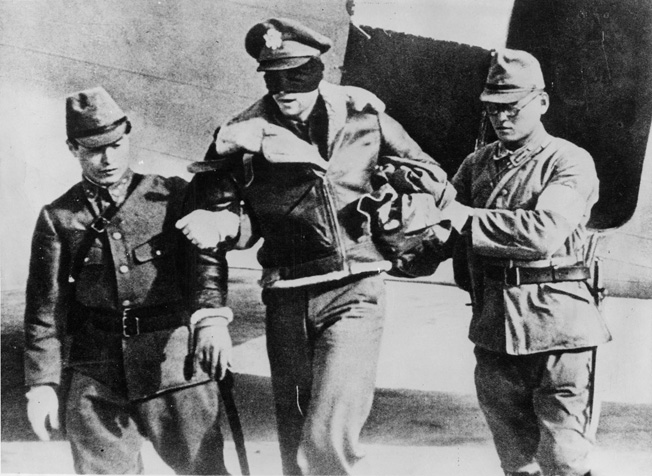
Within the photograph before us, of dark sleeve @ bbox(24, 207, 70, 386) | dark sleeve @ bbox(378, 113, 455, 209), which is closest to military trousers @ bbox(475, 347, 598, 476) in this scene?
dark sleeve @ bbox(378, 113, 455, 209)

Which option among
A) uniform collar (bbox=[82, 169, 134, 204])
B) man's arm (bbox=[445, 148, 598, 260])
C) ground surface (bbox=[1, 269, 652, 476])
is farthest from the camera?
ground surface (bbox=[1, 269, 652, 476])

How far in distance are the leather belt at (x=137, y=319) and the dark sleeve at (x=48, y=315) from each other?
14cm

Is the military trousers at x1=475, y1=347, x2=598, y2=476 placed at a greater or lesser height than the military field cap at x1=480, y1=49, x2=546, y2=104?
lesser

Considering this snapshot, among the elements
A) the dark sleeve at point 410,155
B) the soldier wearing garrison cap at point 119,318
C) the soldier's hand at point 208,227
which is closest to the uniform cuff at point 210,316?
the soldier wearing garrison cap at point 119,318

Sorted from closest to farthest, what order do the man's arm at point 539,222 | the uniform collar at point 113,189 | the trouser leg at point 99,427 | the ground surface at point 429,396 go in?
the man's arm at point 539,222 → the trouser leg at point 99,427 → the uniform collar at point 113,189 → the ground surface at point 429,396

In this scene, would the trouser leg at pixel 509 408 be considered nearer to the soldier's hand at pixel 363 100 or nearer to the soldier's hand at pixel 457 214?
the soldier's hand at pixel 457 214

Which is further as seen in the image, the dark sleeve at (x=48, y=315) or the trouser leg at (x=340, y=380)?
the dark sleeve at (x=48, y=315)

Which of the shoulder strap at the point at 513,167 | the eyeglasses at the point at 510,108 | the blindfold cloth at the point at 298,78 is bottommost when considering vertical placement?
the shoulder strap at the point at 513,167

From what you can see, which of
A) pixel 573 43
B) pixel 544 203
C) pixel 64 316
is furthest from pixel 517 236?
pixel 64 316

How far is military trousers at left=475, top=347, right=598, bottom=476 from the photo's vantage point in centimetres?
261

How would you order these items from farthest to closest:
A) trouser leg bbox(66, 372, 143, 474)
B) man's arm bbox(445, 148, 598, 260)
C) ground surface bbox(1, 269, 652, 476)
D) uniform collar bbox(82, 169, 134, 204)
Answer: ground surface bbox(1, 269, 652, 476), uniform collar bbox(82, 169, 134, 204), trouser leg bbox(66, 372, 143, 474), man's arm bbox(445, 148, 598, 260)

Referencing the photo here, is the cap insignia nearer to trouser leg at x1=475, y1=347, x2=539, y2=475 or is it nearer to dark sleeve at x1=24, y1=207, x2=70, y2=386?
dark sleeve at x1=24, y1=207, x2=70, y2=386

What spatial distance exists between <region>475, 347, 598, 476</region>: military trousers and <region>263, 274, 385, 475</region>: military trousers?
0.47 m

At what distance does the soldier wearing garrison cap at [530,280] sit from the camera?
2613 mm
